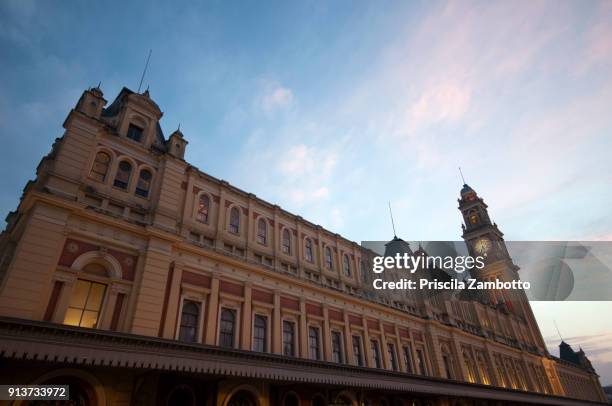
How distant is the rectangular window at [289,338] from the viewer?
1997 cm

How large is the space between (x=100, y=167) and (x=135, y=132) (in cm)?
318

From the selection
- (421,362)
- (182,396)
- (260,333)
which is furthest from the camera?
(421,362)

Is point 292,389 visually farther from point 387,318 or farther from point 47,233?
point 47,233

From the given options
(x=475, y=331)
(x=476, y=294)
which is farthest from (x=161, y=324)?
(x=476, y=294)

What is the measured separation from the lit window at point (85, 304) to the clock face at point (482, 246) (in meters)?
68.2

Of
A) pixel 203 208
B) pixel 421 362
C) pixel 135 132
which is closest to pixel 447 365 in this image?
pixel 421 362

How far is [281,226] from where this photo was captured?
79.4 ft

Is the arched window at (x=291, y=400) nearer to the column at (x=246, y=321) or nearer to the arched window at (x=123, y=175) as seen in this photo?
the column at (x=246, y=321)

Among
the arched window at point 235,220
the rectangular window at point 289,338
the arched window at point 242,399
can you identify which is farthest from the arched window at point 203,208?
the arched window at point 242,399

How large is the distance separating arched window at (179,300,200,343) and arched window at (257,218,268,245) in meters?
6.26

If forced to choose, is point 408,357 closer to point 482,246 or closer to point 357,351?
point 357,351

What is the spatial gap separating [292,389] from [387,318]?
11342 mm

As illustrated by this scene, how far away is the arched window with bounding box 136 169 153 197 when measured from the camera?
58.7ft

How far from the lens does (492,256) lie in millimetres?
65438
